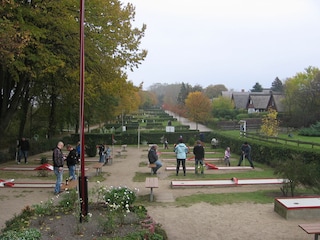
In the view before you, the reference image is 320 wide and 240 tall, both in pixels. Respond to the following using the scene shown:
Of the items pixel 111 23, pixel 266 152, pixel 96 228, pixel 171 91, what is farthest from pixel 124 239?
pixel 171 91

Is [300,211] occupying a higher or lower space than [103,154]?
lower

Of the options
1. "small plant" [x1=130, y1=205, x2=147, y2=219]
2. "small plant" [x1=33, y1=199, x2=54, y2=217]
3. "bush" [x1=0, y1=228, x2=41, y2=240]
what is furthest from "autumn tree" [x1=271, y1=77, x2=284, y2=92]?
"bush" [x1=0, y1=228, x2=41, y2=240]

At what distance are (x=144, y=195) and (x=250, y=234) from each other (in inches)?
208

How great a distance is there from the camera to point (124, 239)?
21.2 ft

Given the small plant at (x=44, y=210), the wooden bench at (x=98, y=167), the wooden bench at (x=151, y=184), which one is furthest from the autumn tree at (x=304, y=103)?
the small plant at (x=44, y=210)

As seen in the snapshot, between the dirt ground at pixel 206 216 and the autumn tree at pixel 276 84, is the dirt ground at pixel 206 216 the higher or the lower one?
the lower one

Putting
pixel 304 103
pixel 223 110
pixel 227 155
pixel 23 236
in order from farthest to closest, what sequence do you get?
pixel 223 110, pixel 304 103, pixel 227 155, pixel 23 236

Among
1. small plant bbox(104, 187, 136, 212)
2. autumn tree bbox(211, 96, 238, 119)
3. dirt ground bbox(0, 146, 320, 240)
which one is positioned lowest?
dirt ground bbox(0, 146, 320, 240)

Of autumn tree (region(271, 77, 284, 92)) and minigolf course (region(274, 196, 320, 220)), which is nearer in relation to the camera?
minigolf course (region(274, 196, 320, 220))

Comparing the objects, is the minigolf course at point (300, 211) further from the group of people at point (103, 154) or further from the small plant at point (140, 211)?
the group of people at point (103, 154)

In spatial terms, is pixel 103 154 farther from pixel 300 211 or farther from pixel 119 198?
pixel 300 211

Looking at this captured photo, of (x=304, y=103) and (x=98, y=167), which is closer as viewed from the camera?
(x=98, y=167)

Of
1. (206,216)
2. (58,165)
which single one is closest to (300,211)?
(206,216)

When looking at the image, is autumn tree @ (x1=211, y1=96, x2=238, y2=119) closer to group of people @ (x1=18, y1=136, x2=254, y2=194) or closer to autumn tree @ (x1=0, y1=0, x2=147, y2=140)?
group of people @ (x1=18, y1=136, x2=254, y2=194)
